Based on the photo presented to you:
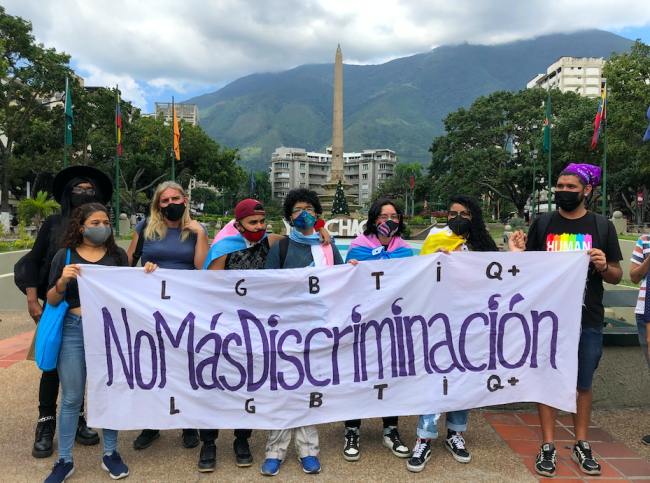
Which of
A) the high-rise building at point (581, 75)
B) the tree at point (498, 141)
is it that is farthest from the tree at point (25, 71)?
the high-rise building at point (581, 75)

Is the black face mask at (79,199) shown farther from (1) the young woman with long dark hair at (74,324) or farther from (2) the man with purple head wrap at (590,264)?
(2) the man with purple head wrap at (590,264)

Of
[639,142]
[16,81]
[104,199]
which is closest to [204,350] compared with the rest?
[104,199]

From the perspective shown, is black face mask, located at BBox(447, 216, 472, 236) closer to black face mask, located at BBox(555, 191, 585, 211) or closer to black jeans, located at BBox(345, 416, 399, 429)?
black face mask, located at BBox(555, 191, 585, 211)

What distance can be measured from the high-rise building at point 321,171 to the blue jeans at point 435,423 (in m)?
137

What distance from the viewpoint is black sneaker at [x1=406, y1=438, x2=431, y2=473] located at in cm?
323

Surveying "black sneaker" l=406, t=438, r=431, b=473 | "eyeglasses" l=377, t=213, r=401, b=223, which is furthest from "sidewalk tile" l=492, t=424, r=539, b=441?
"eyeglasses" l=377, t=213, r=401, b=223

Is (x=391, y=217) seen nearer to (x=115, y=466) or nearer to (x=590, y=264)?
(x=590, y=264)

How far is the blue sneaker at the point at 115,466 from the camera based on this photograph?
3131 mm

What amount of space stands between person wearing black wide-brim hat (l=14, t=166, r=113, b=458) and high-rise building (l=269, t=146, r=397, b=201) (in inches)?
5389

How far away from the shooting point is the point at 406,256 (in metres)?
3.74

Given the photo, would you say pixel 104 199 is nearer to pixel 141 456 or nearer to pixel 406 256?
pixel 141 456

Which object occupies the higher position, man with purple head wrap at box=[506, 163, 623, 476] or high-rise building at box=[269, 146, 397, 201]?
high-rise building at box=[269, 146, 397, 201]

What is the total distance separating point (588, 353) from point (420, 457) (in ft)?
4.87

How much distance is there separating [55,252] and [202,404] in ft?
5.28
